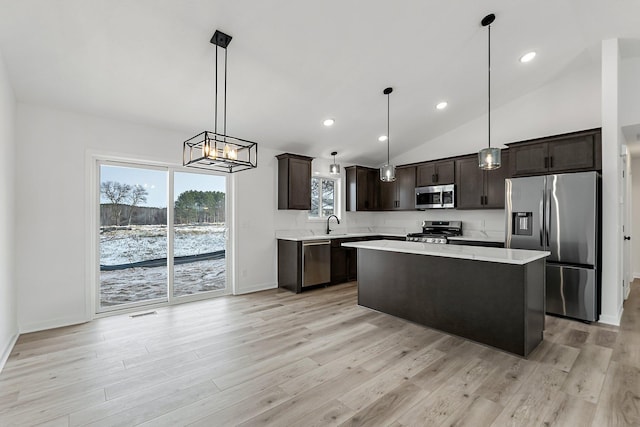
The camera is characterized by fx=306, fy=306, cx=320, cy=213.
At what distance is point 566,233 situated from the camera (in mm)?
3717

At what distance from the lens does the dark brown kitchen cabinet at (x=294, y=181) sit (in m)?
5.28

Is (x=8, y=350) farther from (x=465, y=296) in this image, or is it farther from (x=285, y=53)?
(x=465, y=296)

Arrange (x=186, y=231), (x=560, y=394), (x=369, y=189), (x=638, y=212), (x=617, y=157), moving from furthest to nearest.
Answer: (x=369, y=189)
(x=638, y=212)
(x=186, y=231)
(x=617, y=157)
(x=560, y=394)

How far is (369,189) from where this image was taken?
6.63 meters

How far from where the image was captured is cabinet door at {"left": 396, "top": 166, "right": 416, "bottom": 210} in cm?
607

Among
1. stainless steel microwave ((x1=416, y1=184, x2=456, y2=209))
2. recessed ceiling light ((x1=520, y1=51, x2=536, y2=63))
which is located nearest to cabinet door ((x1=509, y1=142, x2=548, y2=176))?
recessed ceiling light ((x1=520, y1=51, x2=536, y2=63))

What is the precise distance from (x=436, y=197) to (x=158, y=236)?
185 inches

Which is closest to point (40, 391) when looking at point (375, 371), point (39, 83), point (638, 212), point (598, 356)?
point (375, 371)

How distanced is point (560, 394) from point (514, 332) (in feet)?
2.16

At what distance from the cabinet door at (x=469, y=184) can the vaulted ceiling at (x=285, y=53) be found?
42.4 inches

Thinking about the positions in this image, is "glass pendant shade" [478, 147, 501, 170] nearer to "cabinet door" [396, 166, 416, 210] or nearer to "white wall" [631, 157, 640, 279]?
"cabinet door" [396, 166, 416, 210]

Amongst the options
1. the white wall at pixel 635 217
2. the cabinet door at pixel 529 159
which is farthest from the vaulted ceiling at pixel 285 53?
the white wall at pixel 635 217

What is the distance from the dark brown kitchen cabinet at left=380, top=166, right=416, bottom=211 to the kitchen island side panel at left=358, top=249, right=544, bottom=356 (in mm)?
2467

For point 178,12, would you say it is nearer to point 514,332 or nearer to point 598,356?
point 514,332
